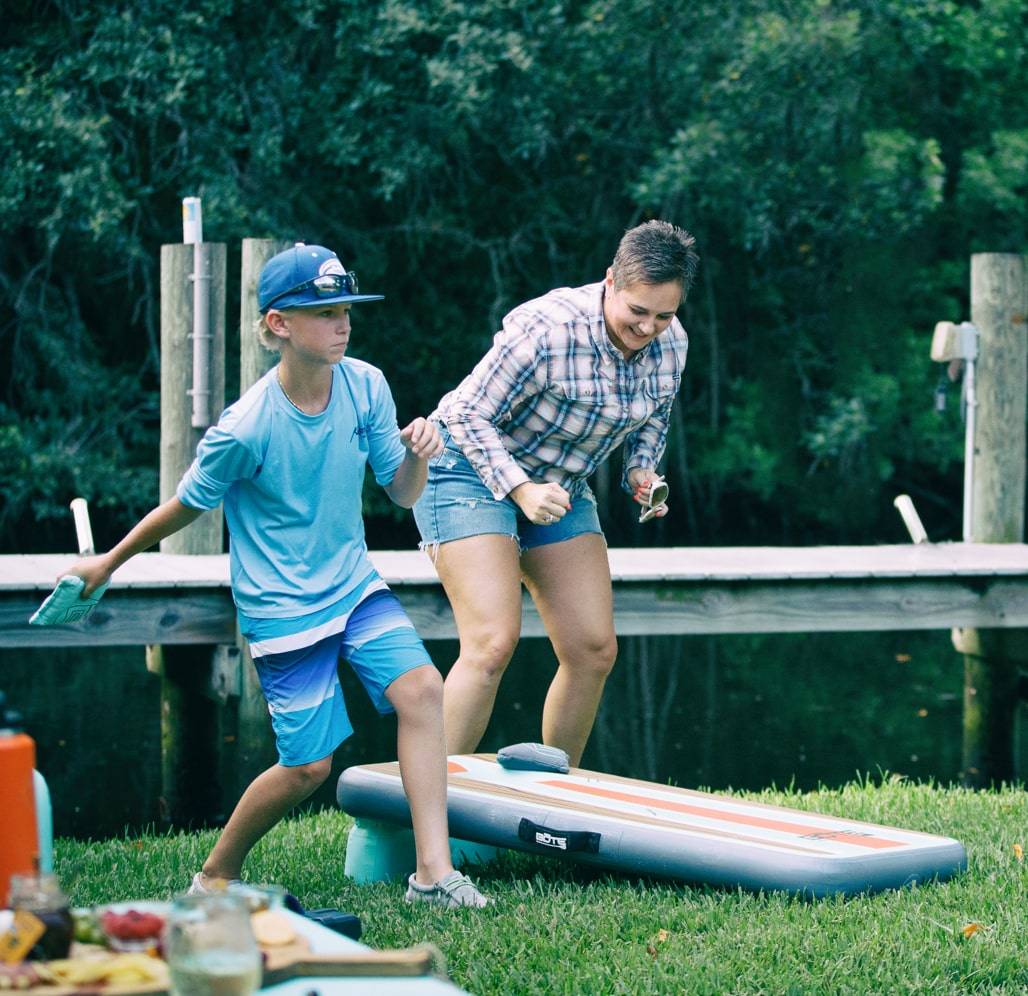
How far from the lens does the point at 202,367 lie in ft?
25.7

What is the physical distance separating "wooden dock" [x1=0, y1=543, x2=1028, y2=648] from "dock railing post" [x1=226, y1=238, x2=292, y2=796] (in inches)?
10.8

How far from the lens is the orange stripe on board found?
14.1 ft

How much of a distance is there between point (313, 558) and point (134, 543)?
1.55 ft

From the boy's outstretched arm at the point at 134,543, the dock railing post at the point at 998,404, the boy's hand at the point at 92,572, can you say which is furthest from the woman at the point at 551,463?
the dock railing post at the point at 998,404

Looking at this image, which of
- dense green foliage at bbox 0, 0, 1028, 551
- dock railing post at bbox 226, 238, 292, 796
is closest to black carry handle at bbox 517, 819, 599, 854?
dock railing post at bbox 226, 238, 292, 796

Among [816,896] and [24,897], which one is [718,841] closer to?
[816,896]

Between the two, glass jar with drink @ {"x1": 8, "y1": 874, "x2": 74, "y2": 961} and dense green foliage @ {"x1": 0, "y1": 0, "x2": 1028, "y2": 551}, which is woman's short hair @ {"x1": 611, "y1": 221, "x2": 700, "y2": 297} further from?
dense green foliage @ {"x1": 0, "y1": 0, "x2": 1028, "y2": 551}

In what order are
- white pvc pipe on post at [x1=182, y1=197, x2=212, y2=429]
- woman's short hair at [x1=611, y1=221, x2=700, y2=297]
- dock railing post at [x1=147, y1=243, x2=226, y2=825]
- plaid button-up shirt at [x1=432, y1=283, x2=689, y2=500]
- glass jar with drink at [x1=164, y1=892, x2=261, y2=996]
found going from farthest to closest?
white pvc pipe on post at [x1=182, y1=197, x2=212, y2=429] < dock railing post at [x1=147, y1=243, x2=226, y2=825] < plaid button-up shirt at [x1=432, y1=283, x2=689, y2=500] < woman's short hair at [x1=611, y1=221, x2=700, y2=297] < glass jar with drink at [x1=164, y1=892, x2=261, y2=996]

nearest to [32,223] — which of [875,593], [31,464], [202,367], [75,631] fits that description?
[31,464]

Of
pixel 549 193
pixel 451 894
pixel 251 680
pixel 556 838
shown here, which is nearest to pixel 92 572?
pixel 451 894

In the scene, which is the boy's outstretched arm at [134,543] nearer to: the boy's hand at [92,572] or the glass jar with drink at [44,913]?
A: the boy's hand at [92,572]

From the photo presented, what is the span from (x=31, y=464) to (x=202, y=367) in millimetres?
7359

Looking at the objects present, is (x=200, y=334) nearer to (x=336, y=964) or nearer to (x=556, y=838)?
(x=556, y=838)

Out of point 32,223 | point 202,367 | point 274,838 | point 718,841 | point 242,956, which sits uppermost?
point 32,223
